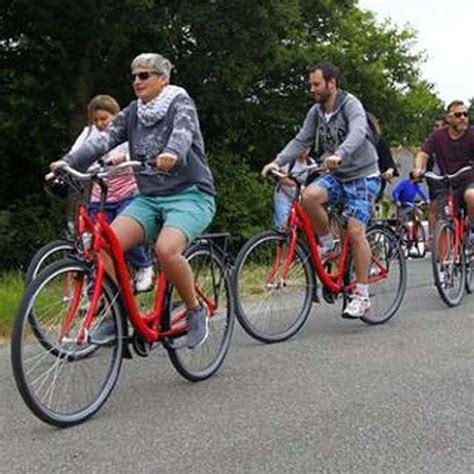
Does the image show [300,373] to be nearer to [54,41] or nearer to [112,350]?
[112,350]

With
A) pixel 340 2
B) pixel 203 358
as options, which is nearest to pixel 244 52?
pixel 340 2

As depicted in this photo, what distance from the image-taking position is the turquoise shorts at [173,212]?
16.7ft

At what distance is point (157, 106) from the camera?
5117 millimetres

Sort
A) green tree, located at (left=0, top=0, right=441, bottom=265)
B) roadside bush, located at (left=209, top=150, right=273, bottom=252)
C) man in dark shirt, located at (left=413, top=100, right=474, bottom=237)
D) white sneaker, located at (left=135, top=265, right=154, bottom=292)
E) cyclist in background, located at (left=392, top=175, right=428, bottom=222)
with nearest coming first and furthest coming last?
white sneaker, located at (left=135, top=265, right=154, bottom=292) → man in dark shirt, located at (left=413, top=100, right=474, bottom=237) → cyclist in background, located at (left=392, top=175, right=428, bottom=222) → green tree, located at (left=0, top=0, right=441, bottom=265) → roadside bush, located at (left=209, top=150, right=273, bottom=252)

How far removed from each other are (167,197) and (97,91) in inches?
501

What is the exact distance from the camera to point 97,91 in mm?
17453

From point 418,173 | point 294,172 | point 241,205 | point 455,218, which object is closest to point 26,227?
point 241,205

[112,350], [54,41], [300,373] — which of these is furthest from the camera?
[54,41]

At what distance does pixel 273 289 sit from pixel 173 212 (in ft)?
5.21

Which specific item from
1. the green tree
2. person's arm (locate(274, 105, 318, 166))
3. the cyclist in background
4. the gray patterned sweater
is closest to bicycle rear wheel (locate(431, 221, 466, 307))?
person's arm (locate(274, 105, 318, 166))

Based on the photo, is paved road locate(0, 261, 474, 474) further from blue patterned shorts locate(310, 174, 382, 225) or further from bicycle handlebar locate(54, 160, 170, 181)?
bicycle handlebar locate(54, 160, 170, 181)

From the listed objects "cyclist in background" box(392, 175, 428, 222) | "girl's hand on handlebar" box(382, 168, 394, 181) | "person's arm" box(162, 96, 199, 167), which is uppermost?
"person's arm" box(162, 96, 199, 167)

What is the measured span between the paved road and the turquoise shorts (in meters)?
0.91

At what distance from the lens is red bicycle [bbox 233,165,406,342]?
639 cm
